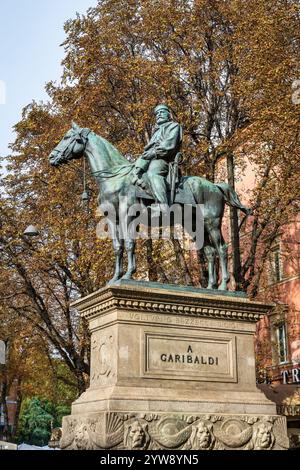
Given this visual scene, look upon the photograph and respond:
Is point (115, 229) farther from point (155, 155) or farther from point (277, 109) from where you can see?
point (277, 109)

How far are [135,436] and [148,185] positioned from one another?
4684 millimetres

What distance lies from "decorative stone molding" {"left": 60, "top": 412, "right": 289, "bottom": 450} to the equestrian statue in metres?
2.62

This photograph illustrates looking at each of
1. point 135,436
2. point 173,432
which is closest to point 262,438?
point 173,432

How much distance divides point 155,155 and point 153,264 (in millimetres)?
9049

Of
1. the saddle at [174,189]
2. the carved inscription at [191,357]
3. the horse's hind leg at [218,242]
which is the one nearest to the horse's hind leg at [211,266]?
the horse's hind leg at [218,242]

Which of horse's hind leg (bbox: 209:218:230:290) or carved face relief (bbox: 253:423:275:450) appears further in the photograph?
horse's hind leg (bbox: 209:218:230:290)

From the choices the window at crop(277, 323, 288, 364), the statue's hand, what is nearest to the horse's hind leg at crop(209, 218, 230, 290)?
the statue's hand

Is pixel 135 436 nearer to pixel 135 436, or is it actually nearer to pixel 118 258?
pixel 135 436

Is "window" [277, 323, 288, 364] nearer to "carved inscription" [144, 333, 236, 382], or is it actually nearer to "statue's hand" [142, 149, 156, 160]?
"carved inscription" [144, 333, 236, 382]

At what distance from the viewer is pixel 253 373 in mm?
13180

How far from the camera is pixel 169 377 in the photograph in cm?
1204

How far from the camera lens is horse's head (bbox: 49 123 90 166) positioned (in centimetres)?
1382

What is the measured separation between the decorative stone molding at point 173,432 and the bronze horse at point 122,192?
261 centimetres

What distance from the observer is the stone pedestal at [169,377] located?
37.0 ft
